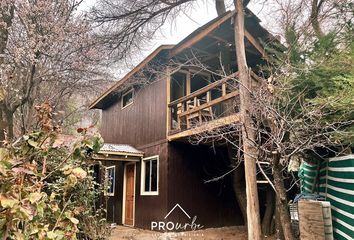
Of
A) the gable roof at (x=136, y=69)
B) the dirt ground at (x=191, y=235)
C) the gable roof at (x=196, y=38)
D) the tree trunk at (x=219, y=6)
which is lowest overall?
the dirt ground at (x=191, y=235)

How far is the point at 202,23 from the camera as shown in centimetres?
877

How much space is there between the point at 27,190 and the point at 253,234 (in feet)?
17.6

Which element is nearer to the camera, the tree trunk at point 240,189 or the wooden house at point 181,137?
the tree trunk at point 240,189

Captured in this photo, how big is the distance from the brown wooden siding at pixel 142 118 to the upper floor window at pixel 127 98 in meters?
0.22

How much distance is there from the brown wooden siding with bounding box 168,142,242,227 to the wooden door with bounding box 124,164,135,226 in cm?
246

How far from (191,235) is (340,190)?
4960mm

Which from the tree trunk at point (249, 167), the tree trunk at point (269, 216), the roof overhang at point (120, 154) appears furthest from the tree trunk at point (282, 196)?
the roof overhang at point (120, 154)

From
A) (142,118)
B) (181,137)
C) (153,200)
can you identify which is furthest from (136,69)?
(153,200)

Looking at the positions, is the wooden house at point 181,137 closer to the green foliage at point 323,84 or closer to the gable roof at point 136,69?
the gable roof at point 136,69

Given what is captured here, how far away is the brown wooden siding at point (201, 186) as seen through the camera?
9.29 metres

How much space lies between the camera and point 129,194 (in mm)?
11461

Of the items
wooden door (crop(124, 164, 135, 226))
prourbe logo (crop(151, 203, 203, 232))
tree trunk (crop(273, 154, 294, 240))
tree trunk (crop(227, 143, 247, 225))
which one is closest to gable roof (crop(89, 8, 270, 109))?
tree trunk (crop(227, 143, 247, 225))

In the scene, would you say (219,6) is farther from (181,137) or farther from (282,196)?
(282,196)

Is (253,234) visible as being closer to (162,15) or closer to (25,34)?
(162,15)
